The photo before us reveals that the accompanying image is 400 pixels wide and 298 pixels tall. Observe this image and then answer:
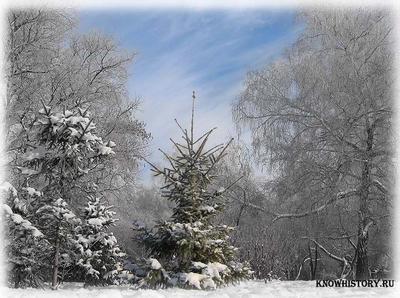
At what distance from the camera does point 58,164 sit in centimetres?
902

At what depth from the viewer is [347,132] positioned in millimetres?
13859

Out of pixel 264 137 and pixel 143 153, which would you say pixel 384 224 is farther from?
pixel 143 153

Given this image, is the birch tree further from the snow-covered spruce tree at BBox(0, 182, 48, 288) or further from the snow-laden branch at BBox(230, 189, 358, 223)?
the snow-covered spruce tree at BBox(0, 182, 48, 288)

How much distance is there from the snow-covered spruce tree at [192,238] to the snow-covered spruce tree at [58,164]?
1327 millimetres

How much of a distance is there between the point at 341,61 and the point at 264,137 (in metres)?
3.54

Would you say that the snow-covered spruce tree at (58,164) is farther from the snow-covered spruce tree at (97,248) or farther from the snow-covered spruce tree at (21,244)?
the snow-covered spruce tree at (97,248)

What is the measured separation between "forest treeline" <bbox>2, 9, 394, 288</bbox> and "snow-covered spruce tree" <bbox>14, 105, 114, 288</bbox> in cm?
3

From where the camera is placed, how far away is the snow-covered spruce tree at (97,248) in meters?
10.8

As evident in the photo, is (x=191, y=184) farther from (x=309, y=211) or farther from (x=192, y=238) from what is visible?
(x=309, y=211)

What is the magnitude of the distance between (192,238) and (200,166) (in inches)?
52.0

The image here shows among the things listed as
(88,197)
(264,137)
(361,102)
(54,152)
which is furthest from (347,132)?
(54,152)

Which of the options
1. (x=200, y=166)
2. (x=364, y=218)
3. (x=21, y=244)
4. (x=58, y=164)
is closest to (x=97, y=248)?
(x=21, y=244)

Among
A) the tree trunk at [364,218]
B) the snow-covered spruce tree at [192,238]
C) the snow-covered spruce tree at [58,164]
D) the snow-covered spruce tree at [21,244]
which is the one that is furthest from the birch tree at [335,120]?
the snow-covered spruce tree at [21,244]

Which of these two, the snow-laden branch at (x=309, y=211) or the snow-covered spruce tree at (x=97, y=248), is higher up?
the snow-laden branch at (x=309, y=211)
